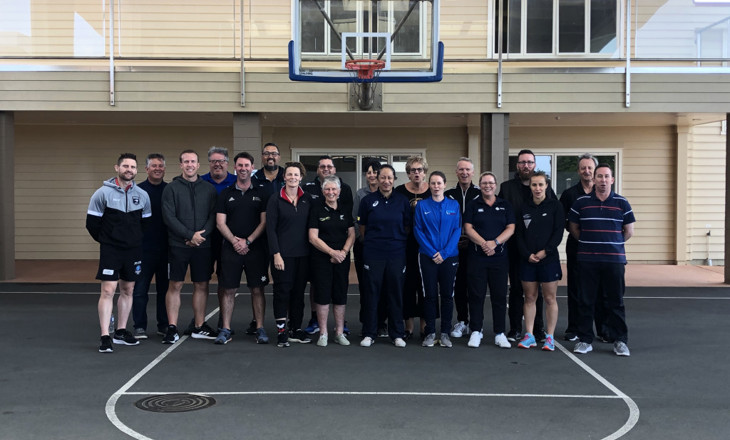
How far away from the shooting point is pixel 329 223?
7172 millimetres

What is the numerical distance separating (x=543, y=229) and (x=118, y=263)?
421cm

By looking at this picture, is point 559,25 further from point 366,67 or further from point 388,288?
point 388,288

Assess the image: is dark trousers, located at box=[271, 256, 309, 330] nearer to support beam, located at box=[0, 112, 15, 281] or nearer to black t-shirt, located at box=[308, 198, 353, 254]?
black t-shirt, located at box=[308, 198, 353, 254]

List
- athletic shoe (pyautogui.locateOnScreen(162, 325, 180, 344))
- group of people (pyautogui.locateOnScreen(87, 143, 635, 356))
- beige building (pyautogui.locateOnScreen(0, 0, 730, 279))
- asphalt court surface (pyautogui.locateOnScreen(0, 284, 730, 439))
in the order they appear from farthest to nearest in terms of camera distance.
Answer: beige building (pyautogui.locateOnScreen(0, 0, 730, 279)) < athletic shoe (pyautogui.locateOnScreen(162, 325, 180, 344)) < group of people (pyautogui.locateOnScreen(87, 143, 635, 356)) < asphalt court surface (pyautogui.locateOnScreen(0, 284, 730, 439))

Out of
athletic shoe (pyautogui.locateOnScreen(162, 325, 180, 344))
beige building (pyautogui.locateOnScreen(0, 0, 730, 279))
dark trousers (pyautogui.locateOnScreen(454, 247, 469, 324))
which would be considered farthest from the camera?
beige building (pyautogui.locateOnScreen(0, 0, 730, 279))

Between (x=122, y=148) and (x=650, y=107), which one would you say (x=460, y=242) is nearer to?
(x=650, y=107)

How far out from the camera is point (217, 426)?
482 cm

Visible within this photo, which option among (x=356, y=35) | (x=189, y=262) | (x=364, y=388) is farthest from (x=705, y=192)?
(x=364, y=388)

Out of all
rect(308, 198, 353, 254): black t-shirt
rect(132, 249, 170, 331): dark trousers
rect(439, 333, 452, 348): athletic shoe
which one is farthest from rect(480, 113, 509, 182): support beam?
rect(132, 249, 170, 331): dark trousers

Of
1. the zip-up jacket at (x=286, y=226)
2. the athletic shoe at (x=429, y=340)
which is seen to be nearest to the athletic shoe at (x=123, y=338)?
the zip-up jacket at (x=286, y=226)

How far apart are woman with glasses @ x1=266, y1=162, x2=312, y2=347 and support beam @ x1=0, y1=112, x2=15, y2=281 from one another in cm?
764

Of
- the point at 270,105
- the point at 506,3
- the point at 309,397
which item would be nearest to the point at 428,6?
the point at 506,3

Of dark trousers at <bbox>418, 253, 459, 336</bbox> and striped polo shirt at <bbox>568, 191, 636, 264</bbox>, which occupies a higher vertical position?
striped polo shirt at <bbox>568, 191, 636, 264</bbox>

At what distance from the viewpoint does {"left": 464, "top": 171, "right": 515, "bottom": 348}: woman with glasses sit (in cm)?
714
